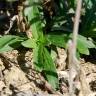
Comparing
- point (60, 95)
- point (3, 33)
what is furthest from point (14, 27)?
point (60, 95)

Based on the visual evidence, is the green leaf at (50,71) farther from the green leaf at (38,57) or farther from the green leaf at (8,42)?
the green leaf at (8,42)

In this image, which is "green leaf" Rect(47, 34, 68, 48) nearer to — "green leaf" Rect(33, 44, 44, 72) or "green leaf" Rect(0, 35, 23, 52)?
"green leaf" Rect(33, 44, 44, 72)

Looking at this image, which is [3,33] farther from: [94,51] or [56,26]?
[94,51]

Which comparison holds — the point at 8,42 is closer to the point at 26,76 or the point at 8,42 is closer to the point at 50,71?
the point at 26,76

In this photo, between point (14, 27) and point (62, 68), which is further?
point (14, 27)

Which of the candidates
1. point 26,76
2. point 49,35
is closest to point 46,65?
point 26,76

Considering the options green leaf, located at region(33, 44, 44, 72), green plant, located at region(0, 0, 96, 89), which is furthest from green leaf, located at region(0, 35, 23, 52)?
green leaf, located at region(33, 44, 44, 72)

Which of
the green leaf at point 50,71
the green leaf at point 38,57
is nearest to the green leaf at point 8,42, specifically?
the green leaf at point 38,57
